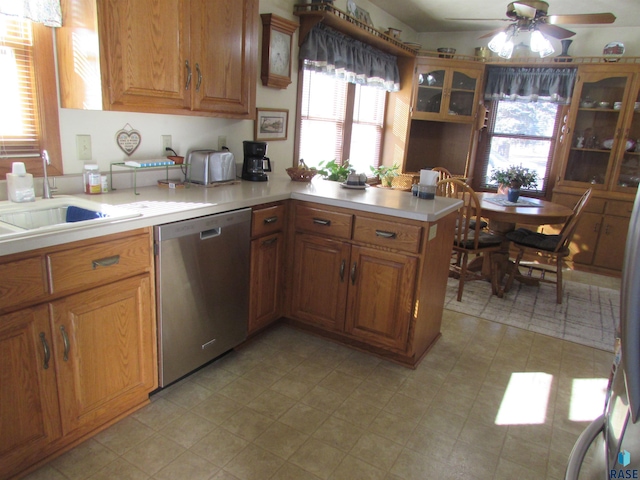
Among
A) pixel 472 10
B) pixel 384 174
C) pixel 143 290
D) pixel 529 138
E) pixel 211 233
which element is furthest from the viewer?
pixel 529 138

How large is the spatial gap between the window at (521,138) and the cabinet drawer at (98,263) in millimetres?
4576

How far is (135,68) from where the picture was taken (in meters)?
2.00

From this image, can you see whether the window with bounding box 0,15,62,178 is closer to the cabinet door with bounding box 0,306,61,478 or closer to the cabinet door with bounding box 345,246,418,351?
the cabinet door with bounding box 0,306,61,478

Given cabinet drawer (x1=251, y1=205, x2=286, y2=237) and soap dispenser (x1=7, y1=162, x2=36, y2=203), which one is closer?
soap dispenser (x1=7, y1=162, x2=36, y2=203)

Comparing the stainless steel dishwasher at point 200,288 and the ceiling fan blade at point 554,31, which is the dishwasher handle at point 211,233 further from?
the ceiling fan blade at point 554,31

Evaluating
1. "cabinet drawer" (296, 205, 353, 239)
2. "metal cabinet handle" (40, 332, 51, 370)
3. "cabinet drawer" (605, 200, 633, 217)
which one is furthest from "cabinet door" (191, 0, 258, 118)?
"cabinet drawer" (605, 200, 633, 217)

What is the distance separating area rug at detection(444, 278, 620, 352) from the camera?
317 centimetres

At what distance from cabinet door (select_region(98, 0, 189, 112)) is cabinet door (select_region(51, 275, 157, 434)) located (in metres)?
0.83

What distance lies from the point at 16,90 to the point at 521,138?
16.2 ft

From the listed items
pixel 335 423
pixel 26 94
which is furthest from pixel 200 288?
pixel 26 94

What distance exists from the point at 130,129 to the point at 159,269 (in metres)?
0.89

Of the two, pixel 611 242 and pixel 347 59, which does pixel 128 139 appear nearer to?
pixel 347 59

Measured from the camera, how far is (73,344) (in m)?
1.68

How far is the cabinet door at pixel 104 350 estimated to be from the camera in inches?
65.5
